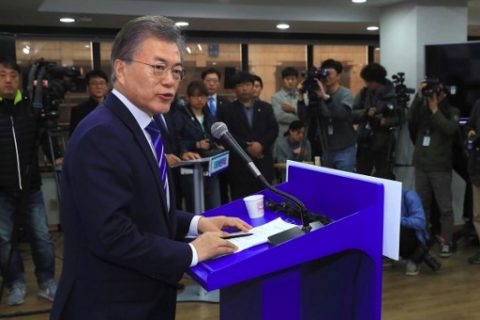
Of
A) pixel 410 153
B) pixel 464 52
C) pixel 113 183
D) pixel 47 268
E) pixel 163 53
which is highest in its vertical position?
pixel 464 52

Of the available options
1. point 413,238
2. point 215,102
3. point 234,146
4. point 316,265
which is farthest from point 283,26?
point 234,146

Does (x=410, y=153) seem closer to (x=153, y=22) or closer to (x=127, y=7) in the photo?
(x=127, y=7)

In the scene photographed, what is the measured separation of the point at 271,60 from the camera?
7340 mm

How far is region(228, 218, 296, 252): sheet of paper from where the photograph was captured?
4.27 ft

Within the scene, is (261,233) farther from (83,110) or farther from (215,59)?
(215,59)

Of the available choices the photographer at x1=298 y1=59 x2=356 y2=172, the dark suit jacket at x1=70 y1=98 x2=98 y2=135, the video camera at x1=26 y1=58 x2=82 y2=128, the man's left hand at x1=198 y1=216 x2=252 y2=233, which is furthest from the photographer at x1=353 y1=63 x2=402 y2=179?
the man's left hand at x1=198 y1=216 x2=252 y2=233

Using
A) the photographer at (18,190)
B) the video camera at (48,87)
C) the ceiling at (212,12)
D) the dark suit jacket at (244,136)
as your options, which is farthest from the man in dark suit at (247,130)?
the ceiling at (212,12)

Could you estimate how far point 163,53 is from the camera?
1.21 m

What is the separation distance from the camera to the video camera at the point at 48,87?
292cm

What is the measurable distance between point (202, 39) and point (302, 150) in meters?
3.21

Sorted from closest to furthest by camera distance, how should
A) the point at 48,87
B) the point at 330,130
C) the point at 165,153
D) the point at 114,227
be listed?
the point at 114,227 → the point at 165,153 → the point at 48,87 → the point at 330,130

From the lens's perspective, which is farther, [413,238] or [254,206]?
[413,238]

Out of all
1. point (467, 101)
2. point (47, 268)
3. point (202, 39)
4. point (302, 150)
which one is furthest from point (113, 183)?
point (202, 39)

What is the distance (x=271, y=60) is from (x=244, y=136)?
365 centimetres
